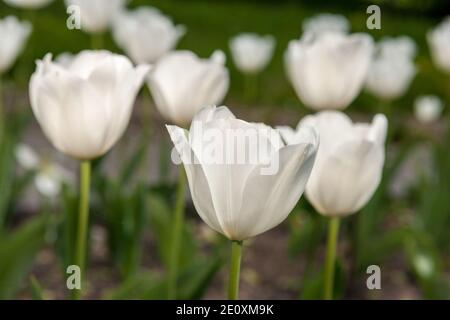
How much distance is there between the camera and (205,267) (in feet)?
4.96

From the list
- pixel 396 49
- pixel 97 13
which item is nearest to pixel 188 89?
pixel 97 13

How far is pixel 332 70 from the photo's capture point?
1630 mm

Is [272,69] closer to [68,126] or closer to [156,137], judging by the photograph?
[156,137]

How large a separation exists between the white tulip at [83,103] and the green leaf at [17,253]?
59cm

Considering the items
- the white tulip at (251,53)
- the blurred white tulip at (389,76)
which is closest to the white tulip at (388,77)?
the blurred white tulip at (389,76)

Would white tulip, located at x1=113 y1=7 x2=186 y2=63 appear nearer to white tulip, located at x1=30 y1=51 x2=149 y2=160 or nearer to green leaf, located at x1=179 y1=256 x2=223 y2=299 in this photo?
green leaf, located at x1=179 y1=256 x2=223 y2=299

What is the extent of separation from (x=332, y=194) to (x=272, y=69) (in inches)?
185

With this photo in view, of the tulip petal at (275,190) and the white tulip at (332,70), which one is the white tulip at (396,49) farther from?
the tulip petal at (275,190)

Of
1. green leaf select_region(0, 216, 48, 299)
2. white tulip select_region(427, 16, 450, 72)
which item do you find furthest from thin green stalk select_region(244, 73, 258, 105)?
green leaf select_region(0, 216, 48, 299)

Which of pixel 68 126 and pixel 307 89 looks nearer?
pixel 68 126

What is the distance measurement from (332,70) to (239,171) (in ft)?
2.57

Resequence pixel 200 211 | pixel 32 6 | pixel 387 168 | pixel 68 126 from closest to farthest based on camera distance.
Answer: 1. pixel 200 211
2. pixel 68 126
3. pixel 32 6
4. pixel 387 168
